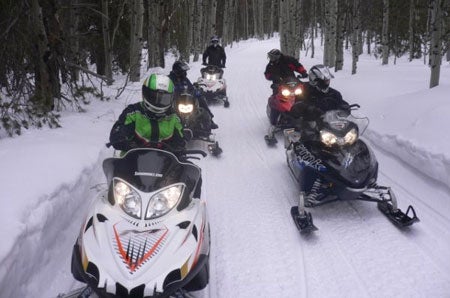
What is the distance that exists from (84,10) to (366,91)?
33.1 feet

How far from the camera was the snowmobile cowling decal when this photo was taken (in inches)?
120

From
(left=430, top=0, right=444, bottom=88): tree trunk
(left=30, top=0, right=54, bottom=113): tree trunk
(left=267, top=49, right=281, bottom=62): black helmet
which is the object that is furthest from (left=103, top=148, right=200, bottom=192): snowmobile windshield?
(left=430, top=0, right=444, bottom=88): tree trunk

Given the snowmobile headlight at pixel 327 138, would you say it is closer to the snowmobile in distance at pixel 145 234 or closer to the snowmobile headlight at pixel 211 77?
the snowmobile in distance at pixel 145 234

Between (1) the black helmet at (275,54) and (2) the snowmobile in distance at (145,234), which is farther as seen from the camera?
(1) the black helmet at (275,54)

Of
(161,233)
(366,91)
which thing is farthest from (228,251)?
(366,91)

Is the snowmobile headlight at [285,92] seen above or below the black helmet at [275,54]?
below

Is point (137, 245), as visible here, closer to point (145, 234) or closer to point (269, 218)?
point (145, 234)

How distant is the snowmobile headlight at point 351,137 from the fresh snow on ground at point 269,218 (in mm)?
850

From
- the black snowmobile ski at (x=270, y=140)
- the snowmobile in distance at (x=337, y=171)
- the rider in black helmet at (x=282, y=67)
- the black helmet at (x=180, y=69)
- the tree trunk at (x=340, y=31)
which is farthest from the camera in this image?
the tree trunk at (x=340, y=31)

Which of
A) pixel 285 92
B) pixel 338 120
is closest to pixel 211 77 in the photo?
pixel 285 92

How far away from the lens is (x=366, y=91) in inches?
425

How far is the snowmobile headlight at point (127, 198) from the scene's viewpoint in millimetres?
→ 3452

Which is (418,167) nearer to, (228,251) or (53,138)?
(228,251)

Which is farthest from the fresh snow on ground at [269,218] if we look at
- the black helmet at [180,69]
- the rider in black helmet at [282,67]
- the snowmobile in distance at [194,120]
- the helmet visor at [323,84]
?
the rider in black helmet at [282,67]
